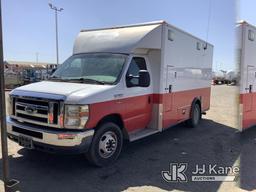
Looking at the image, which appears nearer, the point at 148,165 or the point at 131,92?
the point at 148,165

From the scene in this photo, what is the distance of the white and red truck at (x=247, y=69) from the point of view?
736 centimetres

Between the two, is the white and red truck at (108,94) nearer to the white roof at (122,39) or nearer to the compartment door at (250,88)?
the white roof at (122,39)

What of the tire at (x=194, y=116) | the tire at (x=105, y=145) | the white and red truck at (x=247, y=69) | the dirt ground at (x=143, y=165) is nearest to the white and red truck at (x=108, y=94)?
the tire at (x=105, y=145)

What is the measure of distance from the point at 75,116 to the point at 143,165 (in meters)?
1.79

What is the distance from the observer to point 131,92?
681 cm

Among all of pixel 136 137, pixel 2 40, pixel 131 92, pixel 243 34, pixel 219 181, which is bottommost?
pixel 219 181

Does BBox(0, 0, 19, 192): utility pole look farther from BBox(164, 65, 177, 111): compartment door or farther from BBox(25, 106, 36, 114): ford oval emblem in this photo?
BBox(164, 65, 177, 111): compartment door

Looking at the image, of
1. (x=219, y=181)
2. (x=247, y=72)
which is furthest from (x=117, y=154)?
(x=247, y=72)

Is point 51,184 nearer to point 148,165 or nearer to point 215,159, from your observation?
point 148,165

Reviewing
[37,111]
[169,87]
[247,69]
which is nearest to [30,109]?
[37,111]

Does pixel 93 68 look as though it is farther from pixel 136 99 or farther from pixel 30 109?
pixel 30 109

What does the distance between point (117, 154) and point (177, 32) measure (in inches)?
A: 148

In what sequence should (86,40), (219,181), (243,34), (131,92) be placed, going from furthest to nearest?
(86,40)
(243,34)
(131,92)
(219,181)

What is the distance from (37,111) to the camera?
5805 mm
